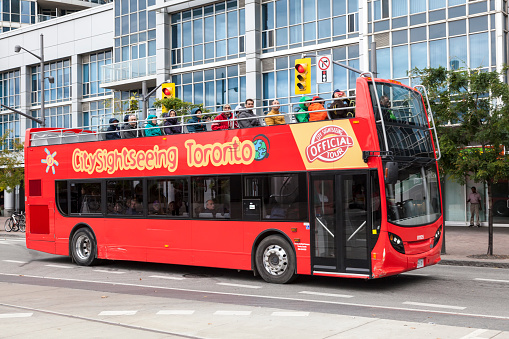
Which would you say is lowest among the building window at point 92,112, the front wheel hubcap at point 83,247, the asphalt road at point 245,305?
the asphalt road at point 245,305

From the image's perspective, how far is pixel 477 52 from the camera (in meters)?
26.4

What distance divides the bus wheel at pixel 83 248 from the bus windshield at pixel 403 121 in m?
8.22

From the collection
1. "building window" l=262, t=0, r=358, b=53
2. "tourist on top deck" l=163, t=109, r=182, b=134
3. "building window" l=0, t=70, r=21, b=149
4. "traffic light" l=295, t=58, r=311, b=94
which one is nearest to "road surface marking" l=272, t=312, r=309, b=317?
"tourist on top deck" l=163, t=109, r=182, b=134

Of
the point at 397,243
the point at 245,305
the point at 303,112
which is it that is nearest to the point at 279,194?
the point at 303,112

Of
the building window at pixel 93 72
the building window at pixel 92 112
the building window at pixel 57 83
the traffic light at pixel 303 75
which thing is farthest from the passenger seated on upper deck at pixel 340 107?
the building window at pixel 57 83

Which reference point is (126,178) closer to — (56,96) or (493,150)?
(493,150)

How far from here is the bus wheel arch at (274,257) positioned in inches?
462

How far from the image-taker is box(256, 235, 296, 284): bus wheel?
1175 cm

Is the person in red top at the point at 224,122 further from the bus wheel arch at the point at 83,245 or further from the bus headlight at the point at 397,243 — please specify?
the bus wheel arch at the point at 83,245

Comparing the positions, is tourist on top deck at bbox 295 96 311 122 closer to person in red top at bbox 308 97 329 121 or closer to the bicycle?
person in red top at bbox 308 97 329 121

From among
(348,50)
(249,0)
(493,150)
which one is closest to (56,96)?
(249,0)

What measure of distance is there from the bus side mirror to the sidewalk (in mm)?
5701

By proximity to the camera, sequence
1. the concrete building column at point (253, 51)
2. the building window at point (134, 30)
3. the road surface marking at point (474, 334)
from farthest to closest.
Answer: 1. the building window at point (134, 30)
2. the concrete building column at point (253, 51)
3. the road surface marking at point (474, 334)

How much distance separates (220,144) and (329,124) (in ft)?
8.71
